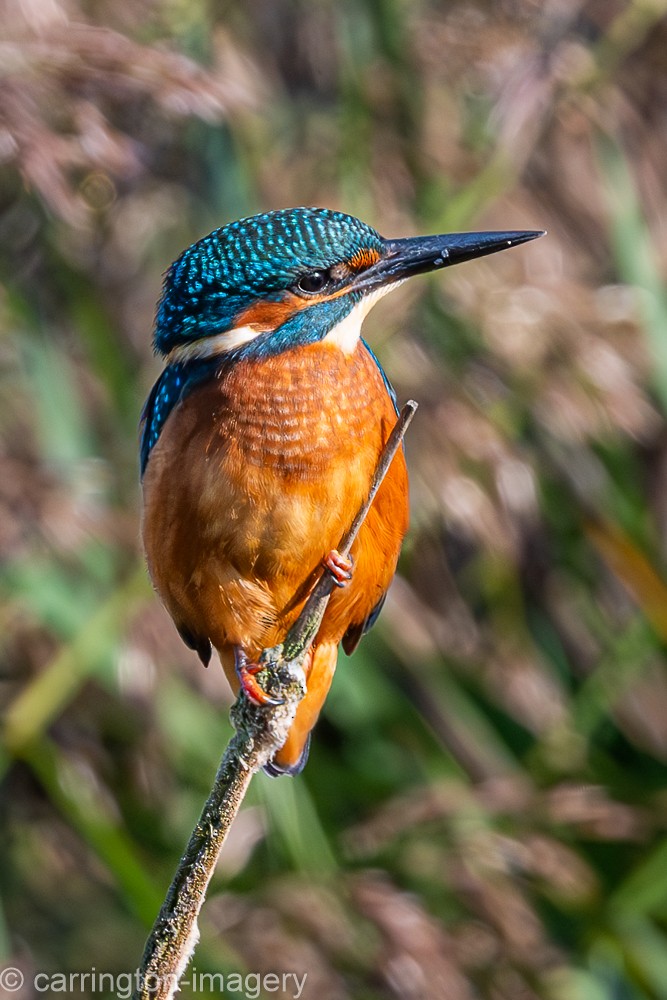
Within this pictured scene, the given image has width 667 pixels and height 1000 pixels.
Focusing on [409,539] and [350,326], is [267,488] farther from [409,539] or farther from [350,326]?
[409,539]

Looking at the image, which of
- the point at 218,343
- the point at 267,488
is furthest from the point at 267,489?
the point at 218,343

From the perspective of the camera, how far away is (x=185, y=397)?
1926 mm

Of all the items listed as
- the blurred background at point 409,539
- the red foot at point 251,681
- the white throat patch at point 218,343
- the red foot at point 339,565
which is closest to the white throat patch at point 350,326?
the white throat patch at point 218,343

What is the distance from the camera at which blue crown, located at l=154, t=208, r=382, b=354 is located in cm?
185

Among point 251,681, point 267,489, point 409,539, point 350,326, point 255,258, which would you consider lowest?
point 409,539

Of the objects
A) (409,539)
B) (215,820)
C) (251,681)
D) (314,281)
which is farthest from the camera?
(409,539)

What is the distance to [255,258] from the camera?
186 cm

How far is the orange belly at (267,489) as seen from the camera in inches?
71.2

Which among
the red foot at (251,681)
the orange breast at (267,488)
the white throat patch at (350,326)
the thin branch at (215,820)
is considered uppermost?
the white throat patch at (350,326)

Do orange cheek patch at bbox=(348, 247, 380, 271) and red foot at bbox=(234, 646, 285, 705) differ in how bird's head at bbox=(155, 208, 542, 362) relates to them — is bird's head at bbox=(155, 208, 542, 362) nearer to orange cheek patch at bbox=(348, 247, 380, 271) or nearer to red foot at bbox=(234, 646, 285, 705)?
orange cheek patch at bbox=(348, 247, 380, 271)

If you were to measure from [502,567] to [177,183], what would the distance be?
1.27m

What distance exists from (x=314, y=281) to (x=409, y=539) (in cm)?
133

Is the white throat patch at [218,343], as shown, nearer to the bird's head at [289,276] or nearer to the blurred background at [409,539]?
the bird's head at [289,276]

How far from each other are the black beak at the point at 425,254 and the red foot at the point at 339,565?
0.40 meters
